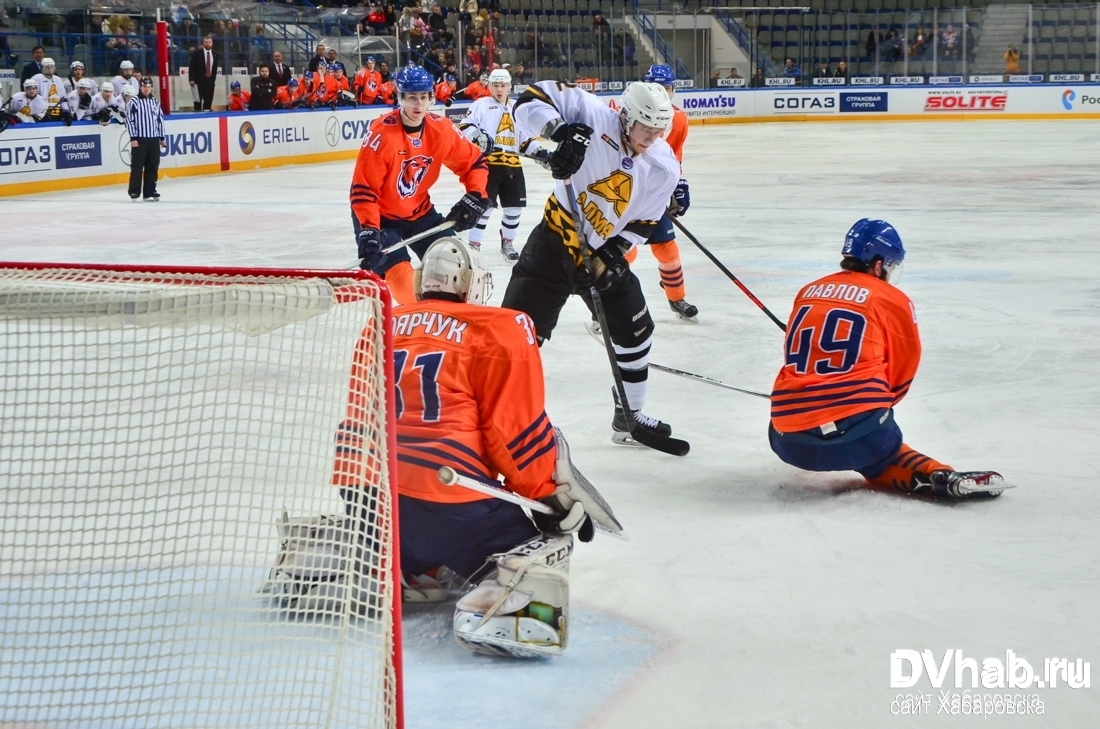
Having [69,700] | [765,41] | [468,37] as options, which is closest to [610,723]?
[69,700]

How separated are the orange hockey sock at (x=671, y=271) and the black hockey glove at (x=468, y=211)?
3.42 ft

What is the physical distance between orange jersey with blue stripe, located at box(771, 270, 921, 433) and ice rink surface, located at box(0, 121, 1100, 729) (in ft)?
0.94

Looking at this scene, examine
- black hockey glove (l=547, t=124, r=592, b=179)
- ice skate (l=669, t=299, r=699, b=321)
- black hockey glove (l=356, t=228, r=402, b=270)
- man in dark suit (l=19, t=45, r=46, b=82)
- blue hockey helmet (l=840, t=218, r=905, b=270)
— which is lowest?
ice skate (l=669, t=299, r=699, b=321)

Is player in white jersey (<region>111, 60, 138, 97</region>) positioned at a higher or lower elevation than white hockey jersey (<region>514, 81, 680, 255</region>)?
higher

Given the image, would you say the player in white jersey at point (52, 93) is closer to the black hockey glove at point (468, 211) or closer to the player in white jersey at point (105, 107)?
the player in white jersey at point (105, 107)

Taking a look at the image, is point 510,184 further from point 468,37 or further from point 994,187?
point 468,37

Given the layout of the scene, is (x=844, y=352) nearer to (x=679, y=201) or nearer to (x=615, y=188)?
(x=615, y=188)

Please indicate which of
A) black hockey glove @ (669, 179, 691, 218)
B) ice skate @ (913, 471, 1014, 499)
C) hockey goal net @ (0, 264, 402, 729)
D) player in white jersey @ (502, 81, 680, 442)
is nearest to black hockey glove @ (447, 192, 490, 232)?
black hockey glove @ (669, 179, 691, 218)

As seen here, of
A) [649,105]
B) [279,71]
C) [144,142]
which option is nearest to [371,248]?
[649,105]

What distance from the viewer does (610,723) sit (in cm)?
232

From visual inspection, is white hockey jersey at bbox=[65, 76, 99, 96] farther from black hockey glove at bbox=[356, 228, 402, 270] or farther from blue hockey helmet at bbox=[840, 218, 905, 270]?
blue hockey helmet at bbox=[840, 218, 905, 270]

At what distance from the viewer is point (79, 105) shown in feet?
45.3

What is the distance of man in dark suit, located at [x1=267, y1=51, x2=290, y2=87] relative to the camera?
1675cm

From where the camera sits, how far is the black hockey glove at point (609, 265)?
4.33 meters
